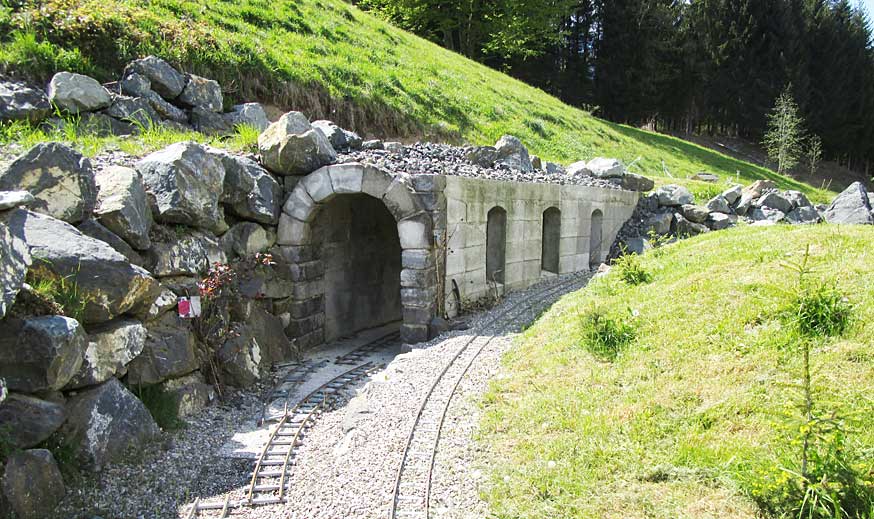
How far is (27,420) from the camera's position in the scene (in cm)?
513

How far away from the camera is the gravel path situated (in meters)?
5.48

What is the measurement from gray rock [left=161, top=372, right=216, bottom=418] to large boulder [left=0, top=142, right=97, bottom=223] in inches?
86.5

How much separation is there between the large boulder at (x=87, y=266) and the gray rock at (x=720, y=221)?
1694 centimetres

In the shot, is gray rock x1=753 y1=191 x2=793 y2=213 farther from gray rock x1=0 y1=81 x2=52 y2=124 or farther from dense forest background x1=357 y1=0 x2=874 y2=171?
dense forest background x1=357 y1=0 x2=874 y2=171

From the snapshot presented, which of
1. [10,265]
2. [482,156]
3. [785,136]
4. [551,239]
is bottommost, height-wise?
[551,239]

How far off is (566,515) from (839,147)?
5024cm

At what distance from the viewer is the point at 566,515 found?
488 cm

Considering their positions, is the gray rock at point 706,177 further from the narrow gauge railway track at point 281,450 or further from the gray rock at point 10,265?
the gray rock at point 10,265

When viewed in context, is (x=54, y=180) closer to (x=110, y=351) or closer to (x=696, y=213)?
(x=110, y=351)

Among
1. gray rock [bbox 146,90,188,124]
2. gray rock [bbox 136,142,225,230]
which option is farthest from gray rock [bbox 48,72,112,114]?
gray rock [bbox 136,142,225,230]

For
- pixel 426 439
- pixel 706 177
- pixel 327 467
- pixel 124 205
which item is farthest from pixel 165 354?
pixel 706 177

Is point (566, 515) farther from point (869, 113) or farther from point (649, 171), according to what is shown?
point (869, 113)

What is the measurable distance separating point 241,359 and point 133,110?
A: 5.96 metres

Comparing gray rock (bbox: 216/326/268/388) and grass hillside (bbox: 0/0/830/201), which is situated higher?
grass hillside (bbox: 0/0/830/201)
